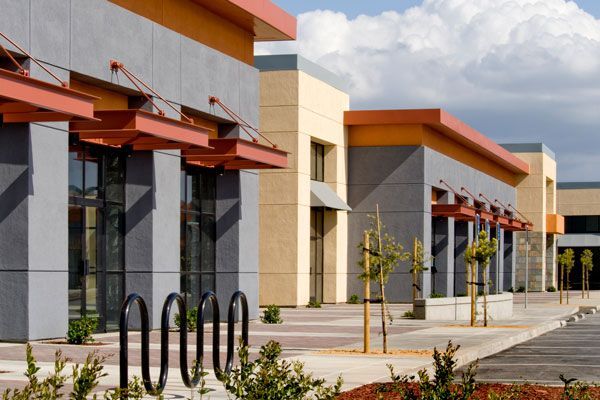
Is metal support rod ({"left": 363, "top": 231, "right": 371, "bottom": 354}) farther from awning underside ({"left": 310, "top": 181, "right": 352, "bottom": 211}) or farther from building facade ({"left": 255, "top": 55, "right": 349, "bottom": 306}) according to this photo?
awning underside ({"left": 310, "top": 181, "right": 352, "bottom": 211})

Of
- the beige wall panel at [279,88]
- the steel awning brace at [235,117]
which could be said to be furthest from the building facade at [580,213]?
the steel awning brace at [235,117]

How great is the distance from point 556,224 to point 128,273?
62494mm

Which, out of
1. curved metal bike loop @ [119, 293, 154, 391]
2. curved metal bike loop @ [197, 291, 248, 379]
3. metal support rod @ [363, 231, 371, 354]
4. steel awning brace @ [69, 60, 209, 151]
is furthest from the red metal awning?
curved metal bike loop @ [119, 293, 154, 391]

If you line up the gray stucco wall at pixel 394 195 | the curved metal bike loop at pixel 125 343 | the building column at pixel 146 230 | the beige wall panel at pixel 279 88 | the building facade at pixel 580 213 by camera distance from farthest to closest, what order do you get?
the building facade at pixel 580 213, the gray stucco wall at pixel 394 195, the beige wall panel at pixel 279 88, the building column at pixel 146 230, the curved metal bike loop at pixel 125 343

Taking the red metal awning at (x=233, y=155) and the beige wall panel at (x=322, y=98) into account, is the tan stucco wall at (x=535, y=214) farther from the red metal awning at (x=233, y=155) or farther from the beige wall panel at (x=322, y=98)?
the red metal awning at (x=233, y=155)

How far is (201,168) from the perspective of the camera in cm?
3183

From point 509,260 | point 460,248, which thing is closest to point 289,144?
point 460,248

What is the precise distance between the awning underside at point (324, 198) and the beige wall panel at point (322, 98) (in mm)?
2762

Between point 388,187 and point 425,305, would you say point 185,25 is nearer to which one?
point 425,305

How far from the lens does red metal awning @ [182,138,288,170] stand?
3006 cm

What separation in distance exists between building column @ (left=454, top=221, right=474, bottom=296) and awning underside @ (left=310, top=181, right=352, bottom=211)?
1431 centimetres

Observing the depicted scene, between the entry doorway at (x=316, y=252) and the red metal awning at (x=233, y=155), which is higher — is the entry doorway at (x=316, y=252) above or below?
below

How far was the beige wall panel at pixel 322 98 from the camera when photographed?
45031 millimetres

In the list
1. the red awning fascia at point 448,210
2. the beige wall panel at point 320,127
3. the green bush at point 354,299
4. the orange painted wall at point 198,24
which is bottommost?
the green bush at point 354,299
